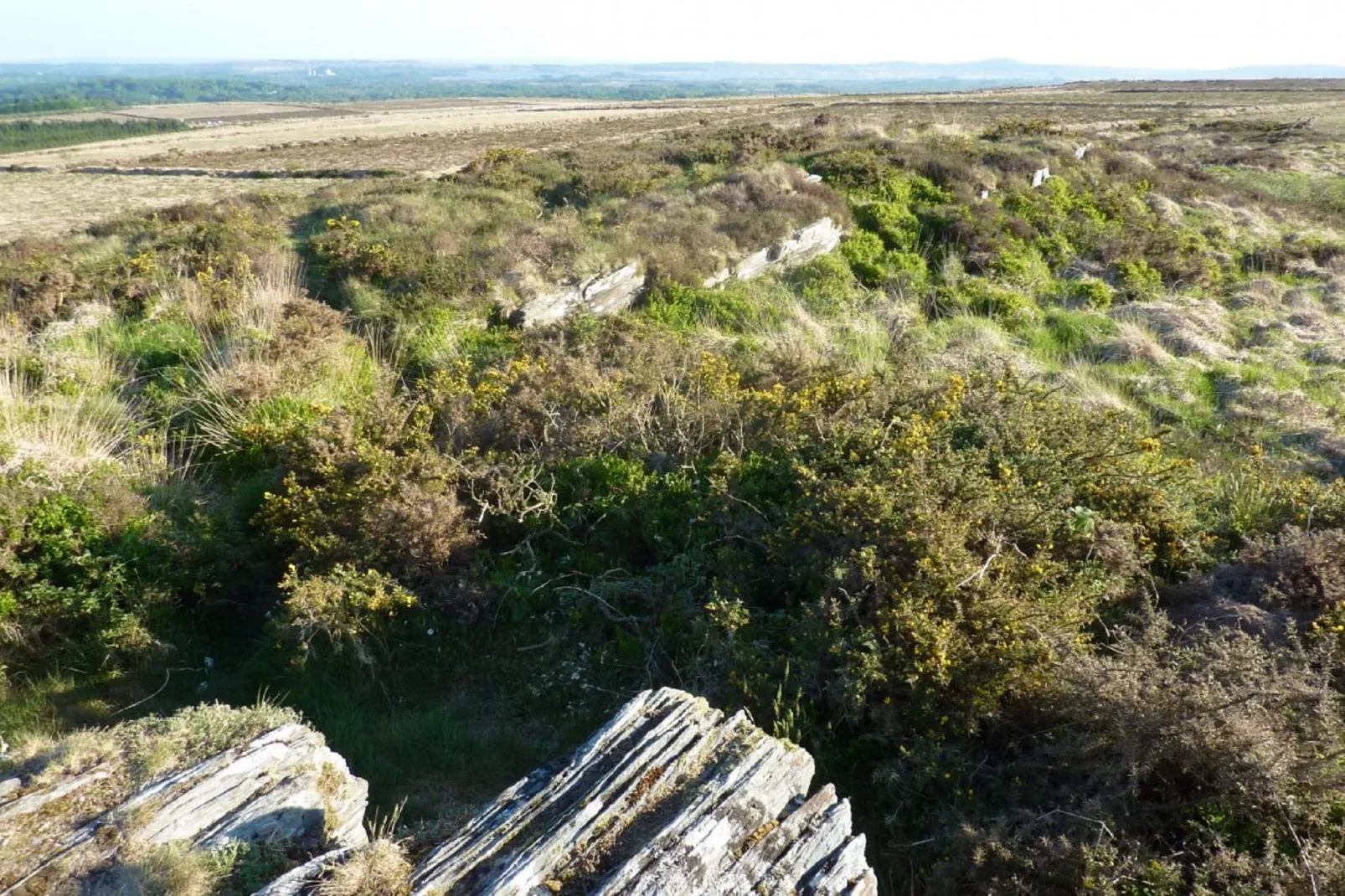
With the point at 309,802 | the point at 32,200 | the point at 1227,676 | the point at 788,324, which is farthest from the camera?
the point at 32,200

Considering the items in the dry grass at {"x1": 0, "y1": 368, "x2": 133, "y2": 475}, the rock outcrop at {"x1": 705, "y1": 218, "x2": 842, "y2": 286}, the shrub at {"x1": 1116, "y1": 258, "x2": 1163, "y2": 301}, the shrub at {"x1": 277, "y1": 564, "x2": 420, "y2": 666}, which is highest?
the rock outcrop at {"x1": 705, "y1": 218, "x2": 842, "y2": 286}

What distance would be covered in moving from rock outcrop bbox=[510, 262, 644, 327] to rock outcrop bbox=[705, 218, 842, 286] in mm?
1269

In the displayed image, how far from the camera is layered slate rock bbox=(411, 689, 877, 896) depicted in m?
2.92

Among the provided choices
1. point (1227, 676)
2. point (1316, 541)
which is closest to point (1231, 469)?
point (1316, 541)

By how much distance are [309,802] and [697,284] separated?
9.37 metres

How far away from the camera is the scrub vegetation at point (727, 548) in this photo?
3.62 meters

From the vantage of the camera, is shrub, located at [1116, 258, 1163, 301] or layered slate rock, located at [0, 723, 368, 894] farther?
shrub, located at [1116, 258, 1163, 301]

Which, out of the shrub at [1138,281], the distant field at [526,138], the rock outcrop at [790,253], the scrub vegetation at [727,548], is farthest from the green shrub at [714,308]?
the distant field at [526,138]

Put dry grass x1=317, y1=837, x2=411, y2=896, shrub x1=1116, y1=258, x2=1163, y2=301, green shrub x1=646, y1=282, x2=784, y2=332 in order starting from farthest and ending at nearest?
shrub x1=1116, y1=258, x2=1163, y2=301 < green shrub x1=646, y1=282, x2=784, y2=332 < dry grass x1=317, y1=837, x2=411, y2=896

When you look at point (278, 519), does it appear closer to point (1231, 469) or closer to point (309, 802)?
point (309, 802)

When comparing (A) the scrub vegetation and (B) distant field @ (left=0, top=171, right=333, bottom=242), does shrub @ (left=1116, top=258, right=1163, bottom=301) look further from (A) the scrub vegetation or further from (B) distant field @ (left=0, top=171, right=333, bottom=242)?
(B) distant field @ (left=0, top=171, right=333, bottom=242)

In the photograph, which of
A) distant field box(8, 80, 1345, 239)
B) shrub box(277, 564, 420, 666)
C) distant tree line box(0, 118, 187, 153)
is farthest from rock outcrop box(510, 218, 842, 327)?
distant tree line box(0, 118, 187, 153)

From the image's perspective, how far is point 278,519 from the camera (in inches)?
229

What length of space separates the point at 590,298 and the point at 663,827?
28.5 feet
